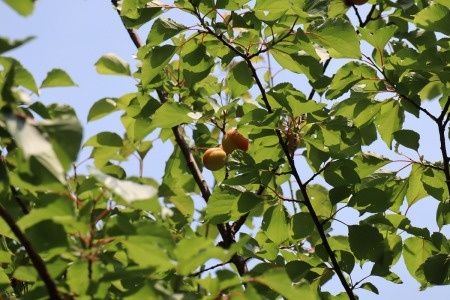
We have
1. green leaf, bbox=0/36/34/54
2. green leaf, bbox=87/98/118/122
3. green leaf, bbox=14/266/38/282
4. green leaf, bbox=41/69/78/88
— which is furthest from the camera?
green leaf, bbox=87/98/118/122

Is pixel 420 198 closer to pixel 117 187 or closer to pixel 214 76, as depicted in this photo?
pixel 214 76

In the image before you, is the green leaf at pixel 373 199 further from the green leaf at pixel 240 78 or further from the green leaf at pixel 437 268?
the green leaf at pixel 240 78

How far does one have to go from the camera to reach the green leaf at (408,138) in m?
1.88

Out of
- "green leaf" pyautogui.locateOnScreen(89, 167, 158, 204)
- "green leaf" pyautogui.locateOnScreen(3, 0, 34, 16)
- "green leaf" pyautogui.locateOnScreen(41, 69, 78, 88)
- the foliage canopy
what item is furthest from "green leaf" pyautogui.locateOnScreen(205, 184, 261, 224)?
"green leaf" pyautogui.locateOnScreen(3, 0, 34, 16)

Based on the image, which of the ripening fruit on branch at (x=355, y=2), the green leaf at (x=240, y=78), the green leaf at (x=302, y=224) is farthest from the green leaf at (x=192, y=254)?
the ripening fruit on branch at (x=355, y=2)

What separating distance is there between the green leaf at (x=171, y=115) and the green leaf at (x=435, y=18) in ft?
2.34

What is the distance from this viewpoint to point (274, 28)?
69.6 inches

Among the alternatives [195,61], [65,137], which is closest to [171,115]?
[195,61]

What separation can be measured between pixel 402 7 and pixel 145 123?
95cm

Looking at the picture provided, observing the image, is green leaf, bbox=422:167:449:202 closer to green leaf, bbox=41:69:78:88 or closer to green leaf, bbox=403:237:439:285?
green leaf, bbox=403:237:439:285

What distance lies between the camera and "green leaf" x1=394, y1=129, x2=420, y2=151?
6.18 feet

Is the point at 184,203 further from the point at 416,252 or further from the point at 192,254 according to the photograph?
the point at 192,254

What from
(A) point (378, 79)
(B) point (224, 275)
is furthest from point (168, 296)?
(A) point (378, 79)

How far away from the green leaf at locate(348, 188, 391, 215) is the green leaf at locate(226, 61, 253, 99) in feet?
1.55
